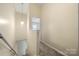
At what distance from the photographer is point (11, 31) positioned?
132 cm

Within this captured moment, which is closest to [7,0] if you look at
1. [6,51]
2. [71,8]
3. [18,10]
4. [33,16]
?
[18,10]

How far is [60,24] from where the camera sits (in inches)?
52.4

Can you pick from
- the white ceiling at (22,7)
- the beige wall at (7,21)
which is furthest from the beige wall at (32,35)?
the beige wall at (7,21)

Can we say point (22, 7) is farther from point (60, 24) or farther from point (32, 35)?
point (60, 24)

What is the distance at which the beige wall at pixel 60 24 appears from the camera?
132 centimetres

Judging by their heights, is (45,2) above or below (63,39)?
above

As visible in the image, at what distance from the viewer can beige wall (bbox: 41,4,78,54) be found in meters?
1.32

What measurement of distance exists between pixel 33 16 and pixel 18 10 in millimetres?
147

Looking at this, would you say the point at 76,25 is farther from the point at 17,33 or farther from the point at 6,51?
the point at 6,51

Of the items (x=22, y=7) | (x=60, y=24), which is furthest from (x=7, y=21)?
(x=60, y=24)

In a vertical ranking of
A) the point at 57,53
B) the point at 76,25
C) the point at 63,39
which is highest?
the point at 76,25

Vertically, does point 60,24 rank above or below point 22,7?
below

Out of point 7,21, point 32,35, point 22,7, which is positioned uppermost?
point 22,7

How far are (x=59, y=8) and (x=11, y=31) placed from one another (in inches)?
19.1
